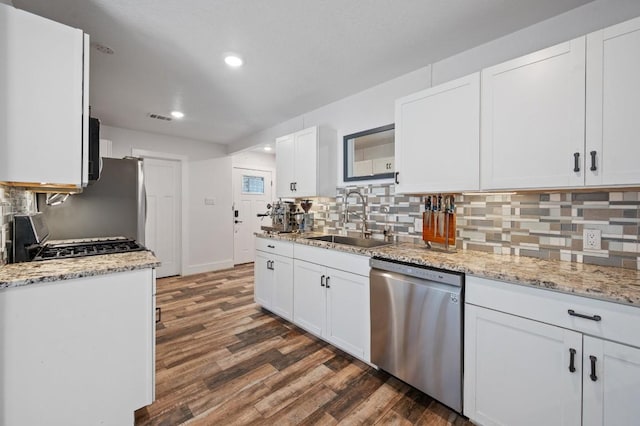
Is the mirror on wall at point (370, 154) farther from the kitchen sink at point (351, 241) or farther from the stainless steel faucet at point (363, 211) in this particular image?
the kitchen sink at point (351, 241)

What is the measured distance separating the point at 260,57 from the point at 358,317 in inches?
86.1

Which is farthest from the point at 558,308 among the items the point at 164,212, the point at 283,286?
the point at 164,212

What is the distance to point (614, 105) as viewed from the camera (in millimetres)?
1270

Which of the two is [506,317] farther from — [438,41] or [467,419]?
[438,41]

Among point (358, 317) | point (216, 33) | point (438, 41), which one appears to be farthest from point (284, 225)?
point (438, 41)

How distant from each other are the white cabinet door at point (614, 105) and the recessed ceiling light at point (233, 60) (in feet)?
7.17

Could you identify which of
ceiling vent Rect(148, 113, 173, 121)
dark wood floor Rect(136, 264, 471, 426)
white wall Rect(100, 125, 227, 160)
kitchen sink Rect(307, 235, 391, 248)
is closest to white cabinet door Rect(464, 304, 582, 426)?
dark wood floor Rect(136, 264, 471, 426)

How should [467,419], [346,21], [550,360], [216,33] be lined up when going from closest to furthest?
[550,360] → [467,419] → [346,21] → [216,33]

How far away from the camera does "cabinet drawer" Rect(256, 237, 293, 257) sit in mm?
2715

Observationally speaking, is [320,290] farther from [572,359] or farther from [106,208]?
[106,208]

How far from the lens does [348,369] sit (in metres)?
2.05

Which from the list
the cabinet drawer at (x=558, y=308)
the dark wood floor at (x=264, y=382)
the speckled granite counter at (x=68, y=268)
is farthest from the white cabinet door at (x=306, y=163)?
the cabinet drawer at (x=558, y=308)

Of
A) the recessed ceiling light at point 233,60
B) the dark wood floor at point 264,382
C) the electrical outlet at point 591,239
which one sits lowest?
the dark wood floor at point 264,382

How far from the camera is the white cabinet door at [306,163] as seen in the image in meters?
2.94
